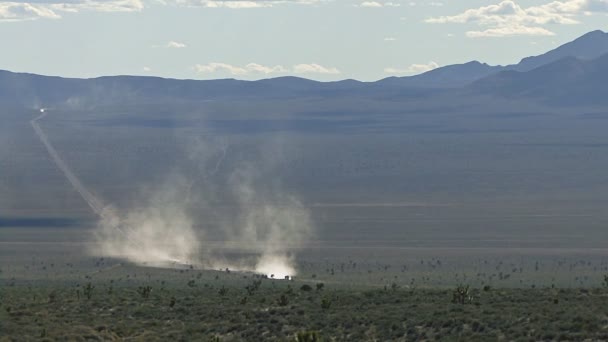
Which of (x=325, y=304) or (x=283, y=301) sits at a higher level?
(x=283, y=301)

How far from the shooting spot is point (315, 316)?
130 ft

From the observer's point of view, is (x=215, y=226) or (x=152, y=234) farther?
(x=215, y=226)

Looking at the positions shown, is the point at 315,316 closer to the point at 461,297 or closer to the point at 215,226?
the point at 461,297

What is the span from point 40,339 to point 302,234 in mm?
67536

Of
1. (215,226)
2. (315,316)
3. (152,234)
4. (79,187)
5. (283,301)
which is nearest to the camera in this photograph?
(315,316)

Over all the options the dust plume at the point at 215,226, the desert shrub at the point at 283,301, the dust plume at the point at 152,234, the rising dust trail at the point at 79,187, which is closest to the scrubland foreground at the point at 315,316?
the desert shrub at the point at 283,301

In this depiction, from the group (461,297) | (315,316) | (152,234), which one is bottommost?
(315,316)

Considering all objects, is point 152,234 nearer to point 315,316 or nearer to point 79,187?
point 79,187

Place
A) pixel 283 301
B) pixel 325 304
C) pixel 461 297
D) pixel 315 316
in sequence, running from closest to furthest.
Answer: pixel 315 316 → pixel 325 304 → pixel 461 297 → pixel 283 301

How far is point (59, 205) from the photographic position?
126 meters

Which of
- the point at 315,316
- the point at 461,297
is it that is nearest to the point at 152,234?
the point at 461,297

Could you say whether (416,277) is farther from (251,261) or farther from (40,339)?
(40,339)

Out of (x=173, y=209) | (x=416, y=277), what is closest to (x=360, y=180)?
(x=173, y=209)

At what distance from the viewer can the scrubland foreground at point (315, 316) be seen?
1417 inches
